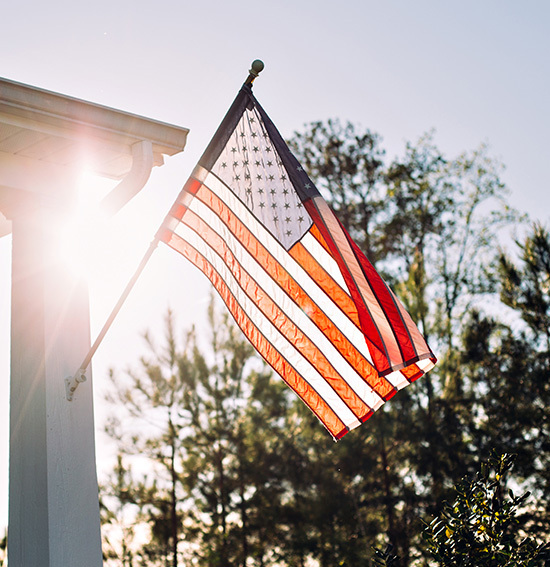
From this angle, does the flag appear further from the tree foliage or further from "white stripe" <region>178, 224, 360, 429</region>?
the tree foliage

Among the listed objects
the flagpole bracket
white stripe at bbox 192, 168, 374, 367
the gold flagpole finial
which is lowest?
the flagpole bracket

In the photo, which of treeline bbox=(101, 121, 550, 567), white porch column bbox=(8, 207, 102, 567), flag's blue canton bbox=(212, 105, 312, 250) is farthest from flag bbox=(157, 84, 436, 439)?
treeline bbox=(101, 121, 550, 567)

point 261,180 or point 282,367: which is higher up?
point 261,180

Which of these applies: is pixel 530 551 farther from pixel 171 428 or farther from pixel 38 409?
pixel 171 428

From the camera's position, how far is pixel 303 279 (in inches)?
157

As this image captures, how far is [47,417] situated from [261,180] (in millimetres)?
1586

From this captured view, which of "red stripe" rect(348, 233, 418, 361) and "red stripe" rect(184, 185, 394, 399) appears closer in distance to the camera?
"red stripe" rect(348, 233, 418, 361)

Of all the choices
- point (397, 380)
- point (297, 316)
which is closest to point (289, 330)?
point (297, 316)

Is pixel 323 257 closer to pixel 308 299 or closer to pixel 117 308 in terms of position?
pixel 308 299

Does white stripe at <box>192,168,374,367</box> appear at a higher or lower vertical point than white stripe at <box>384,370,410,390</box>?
higher

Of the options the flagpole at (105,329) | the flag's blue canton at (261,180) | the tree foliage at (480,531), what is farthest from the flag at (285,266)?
the tree foliage at (480,531)

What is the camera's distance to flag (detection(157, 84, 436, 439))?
3.72 m

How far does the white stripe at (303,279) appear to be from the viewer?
155 inches

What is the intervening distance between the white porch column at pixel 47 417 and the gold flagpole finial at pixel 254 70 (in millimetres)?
1266
